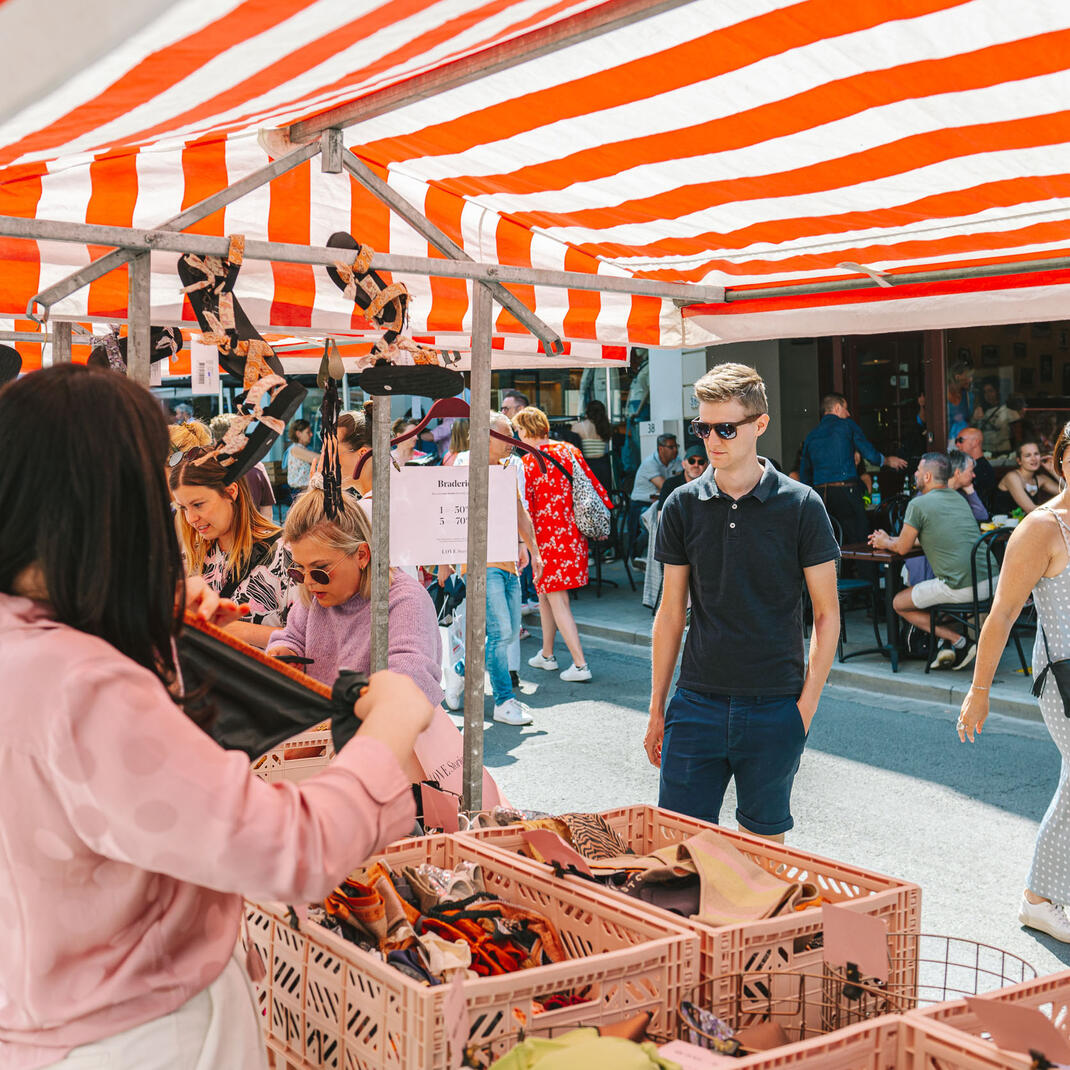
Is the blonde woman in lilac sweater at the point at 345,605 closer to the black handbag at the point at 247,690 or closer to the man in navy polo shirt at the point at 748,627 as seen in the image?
the man in navy polo shirt at the point at 748,627

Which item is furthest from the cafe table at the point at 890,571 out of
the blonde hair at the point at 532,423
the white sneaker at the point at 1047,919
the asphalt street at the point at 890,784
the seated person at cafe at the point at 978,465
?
the white sneaker at the point at 1047,919

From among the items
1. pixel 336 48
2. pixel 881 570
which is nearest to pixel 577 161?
pixel 336 48

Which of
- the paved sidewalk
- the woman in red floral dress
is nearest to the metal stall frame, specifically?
the woman in red floral dress

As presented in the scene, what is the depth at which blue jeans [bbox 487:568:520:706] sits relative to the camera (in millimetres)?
7754

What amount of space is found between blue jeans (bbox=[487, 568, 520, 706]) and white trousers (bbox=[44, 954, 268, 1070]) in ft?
20.1

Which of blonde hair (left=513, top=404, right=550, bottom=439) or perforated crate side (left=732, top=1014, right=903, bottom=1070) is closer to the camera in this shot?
perforated crate side (left=732, top=1014, right=903, bottom=1070)

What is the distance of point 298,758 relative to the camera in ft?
11.7

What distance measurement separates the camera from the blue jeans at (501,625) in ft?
25.4

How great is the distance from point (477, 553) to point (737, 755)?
3.42 ft

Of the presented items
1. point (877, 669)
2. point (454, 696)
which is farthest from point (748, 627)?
point (877, 669)

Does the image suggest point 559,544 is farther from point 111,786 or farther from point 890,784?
point 111,786

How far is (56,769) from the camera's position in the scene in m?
1.27

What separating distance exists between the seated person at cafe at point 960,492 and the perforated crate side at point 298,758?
6.10 meters

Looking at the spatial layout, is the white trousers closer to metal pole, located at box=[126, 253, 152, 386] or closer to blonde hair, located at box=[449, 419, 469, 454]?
metal pole, located at box=[126, 253, 152, 386]
